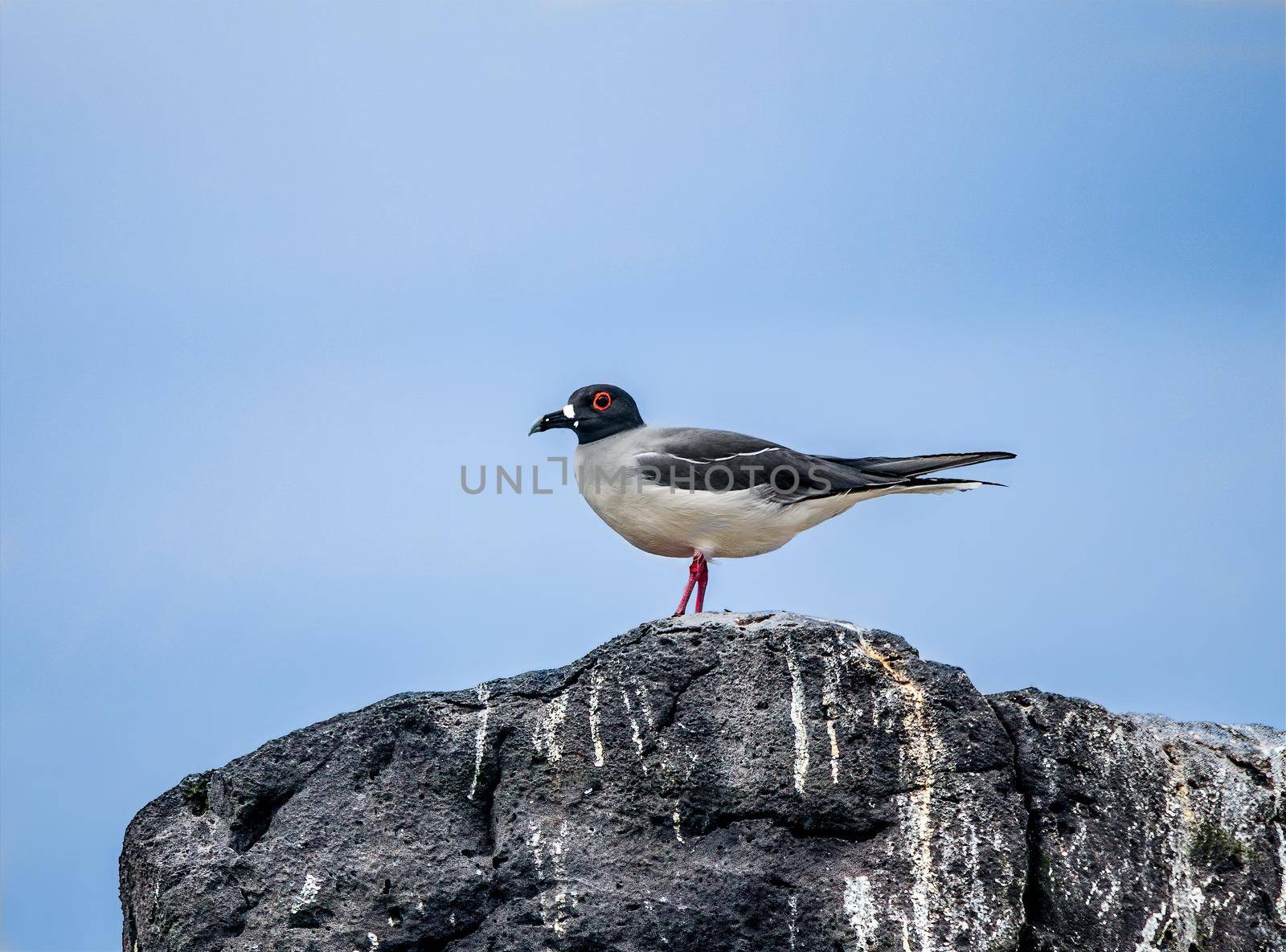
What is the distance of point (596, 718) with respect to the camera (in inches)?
324

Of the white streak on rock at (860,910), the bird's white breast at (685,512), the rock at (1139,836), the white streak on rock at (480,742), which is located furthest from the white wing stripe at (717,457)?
Answer: the white streak on rock at (860,910)

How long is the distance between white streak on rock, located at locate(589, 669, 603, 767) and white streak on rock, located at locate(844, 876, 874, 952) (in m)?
1.55

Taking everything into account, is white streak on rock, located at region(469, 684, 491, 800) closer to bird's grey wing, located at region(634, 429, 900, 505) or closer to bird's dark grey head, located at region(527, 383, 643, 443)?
bird's grey wing, located at region(634, 429, 900, 505)

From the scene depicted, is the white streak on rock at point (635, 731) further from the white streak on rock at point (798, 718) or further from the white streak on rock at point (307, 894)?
the white streak on rock at point (307, 894)

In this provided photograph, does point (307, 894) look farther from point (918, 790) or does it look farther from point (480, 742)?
point (918, 790)

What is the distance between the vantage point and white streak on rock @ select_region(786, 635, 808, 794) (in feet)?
26.0

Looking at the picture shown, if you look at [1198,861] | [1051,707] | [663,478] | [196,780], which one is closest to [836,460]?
[663,478]

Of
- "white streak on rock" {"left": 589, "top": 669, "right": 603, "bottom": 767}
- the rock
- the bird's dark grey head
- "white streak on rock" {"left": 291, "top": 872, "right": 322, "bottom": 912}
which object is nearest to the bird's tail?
the bird's dark grey head

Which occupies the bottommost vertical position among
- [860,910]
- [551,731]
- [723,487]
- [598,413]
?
[860,910]

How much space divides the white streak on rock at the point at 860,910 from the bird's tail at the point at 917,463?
3673 mm

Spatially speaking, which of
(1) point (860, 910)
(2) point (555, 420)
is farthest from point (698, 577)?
(1) point (860, 910)

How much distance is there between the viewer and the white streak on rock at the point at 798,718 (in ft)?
26.0

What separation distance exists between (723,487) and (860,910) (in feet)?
12.0

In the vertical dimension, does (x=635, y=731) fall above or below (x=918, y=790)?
above
